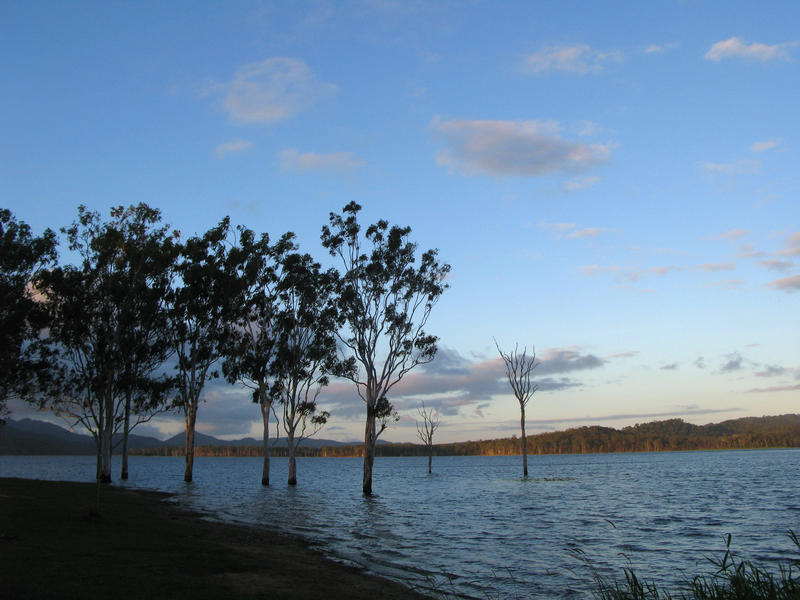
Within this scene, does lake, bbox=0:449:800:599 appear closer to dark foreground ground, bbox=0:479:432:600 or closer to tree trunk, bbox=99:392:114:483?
dark foreground ground, bbox=0:479:432:600

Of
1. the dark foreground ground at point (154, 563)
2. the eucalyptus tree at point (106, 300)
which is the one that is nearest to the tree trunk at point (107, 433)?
the eucalyptus tree at point (106, 300)

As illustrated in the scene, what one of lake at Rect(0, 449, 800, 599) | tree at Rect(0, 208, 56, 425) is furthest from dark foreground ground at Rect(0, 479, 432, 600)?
tree at Rect(0, 208, 56, 425)

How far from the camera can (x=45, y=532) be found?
1733cm

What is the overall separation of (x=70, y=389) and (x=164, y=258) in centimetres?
1477

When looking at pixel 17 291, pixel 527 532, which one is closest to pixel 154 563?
pixel 527 532

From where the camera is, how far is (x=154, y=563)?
14.1m

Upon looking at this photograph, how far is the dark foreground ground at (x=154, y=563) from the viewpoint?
11289 mm

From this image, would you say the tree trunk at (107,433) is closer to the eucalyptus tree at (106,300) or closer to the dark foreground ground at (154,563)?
the eucalyptus tree at (106,300)

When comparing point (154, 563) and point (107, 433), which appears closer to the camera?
point (154, 563)

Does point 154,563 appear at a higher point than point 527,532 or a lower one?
higher

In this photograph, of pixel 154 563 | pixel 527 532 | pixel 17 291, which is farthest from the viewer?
pixel 17 291

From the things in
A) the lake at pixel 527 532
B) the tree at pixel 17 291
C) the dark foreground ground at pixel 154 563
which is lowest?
the lake at pixel 527 532

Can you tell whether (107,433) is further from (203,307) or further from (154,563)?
(154,563)

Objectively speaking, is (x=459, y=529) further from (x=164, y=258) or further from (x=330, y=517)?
(x=164, y=258)
